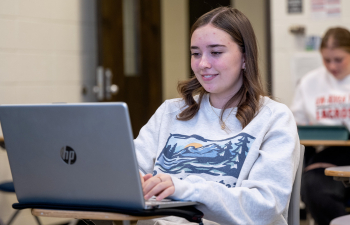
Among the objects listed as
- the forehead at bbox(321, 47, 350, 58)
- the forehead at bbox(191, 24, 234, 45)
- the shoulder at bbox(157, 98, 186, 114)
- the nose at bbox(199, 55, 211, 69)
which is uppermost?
the forehead at bbox(191, 24, 234, 45)

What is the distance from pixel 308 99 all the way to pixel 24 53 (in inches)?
78.3

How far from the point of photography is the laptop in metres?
0.96

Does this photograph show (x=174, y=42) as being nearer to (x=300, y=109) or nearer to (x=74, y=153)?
(x=300, y=109)

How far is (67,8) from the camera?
3.32 metres

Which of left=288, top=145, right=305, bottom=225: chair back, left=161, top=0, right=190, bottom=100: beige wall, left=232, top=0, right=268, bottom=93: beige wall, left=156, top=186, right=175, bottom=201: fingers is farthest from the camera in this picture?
left=161, top=0, right=190, bottom=100: beige wall

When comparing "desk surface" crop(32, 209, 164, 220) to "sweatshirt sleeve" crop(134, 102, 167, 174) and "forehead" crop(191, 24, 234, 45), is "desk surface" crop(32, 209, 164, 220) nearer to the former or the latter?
"sweatshirt sleeve" crop(134, 102, 167, 174)

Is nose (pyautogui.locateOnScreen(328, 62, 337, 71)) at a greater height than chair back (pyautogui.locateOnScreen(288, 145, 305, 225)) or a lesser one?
greater

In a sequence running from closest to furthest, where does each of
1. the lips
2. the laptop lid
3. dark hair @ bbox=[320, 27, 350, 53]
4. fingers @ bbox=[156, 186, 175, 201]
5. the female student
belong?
1. the laptop lid
2. fingers @ bbox=[156, 186, 175, 201]
3. the female student
4. the lips
5. dark hair @ bbox=[320, 27, 350, 53]

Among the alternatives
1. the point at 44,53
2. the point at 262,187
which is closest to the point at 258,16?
the point at 44,53

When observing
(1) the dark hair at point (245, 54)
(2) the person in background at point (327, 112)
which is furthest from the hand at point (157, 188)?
(2) the person in background at point (327, 112)

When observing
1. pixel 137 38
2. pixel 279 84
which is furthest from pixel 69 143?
pixel 279 84

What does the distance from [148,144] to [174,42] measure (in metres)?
4.29

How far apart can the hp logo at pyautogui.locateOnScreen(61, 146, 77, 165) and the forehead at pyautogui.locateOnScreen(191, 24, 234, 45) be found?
62 centimetres

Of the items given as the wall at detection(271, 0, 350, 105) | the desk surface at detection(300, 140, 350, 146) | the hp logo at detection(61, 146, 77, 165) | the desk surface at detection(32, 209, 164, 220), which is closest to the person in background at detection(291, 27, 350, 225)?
the desk surface at detection(300, 140, 350, 146)
